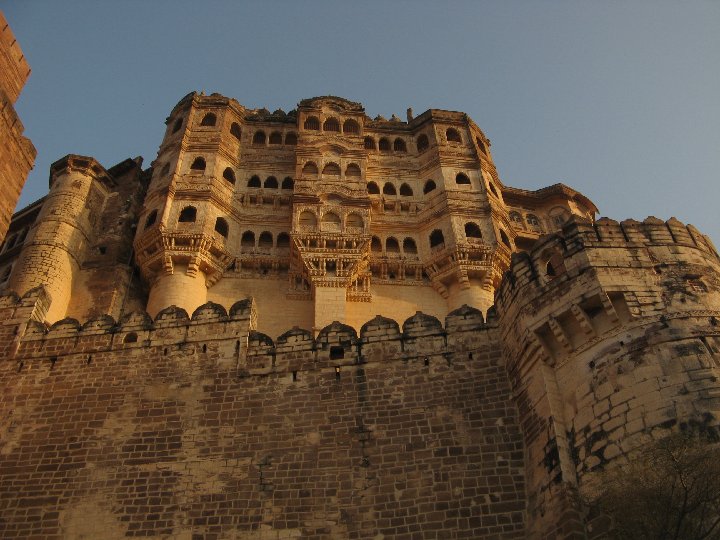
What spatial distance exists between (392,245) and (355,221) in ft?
5.39

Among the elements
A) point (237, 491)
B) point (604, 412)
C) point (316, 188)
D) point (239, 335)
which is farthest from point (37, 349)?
point (316, 188)

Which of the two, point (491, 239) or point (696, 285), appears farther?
point (491, 239)

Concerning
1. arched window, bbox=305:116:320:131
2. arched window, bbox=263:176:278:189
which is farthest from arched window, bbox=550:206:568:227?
arched window, bbox=263:176:278:189

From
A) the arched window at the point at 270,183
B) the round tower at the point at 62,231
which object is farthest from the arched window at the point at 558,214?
the round tower at the point at 62,231

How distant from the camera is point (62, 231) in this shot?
2309 cm

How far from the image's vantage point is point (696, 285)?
9.83 metres

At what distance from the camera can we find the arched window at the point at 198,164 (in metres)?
25.6

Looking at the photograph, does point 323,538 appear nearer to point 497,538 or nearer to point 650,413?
point 497,538

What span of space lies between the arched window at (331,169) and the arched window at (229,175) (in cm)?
331

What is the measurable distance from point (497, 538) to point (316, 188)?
17.2 meters

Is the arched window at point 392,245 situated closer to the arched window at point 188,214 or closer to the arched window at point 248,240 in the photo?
the arched window at point 248,240

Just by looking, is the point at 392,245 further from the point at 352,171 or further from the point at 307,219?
the point at 352,171

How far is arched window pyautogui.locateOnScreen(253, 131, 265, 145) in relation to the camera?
2858 cm

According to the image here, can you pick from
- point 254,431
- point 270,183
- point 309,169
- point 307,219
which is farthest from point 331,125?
point 254,431
